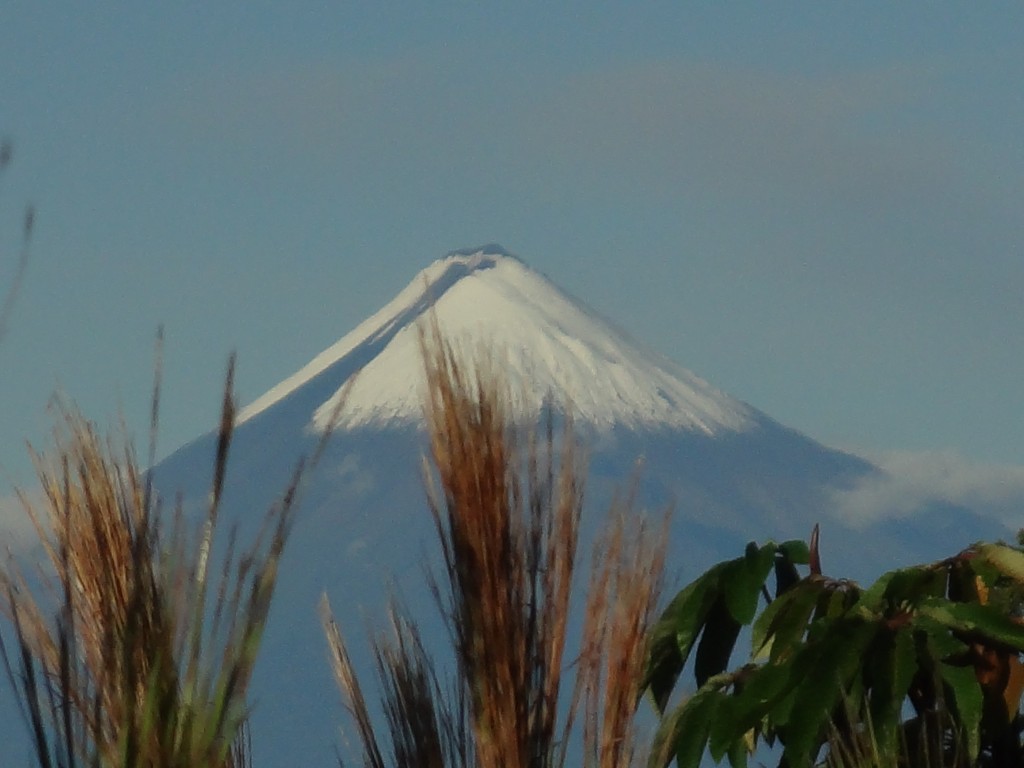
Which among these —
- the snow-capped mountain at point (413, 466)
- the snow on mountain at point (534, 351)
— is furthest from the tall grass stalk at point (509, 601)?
the snow-capped mountain at point (413, 466)

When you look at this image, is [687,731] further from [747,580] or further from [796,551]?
[796,551]

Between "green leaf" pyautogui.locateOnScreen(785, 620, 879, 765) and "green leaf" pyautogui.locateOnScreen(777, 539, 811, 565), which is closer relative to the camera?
"green leaf" pyautogui.locateOnScreen(785, 620, 879, 765)

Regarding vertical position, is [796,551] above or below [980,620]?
above

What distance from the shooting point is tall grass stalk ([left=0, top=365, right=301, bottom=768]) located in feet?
4.34

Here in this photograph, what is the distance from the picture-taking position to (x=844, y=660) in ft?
6.11

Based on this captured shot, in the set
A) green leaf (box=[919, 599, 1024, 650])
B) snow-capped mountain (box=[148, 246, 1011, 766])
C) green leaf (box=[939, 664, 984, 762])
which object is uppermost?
snow-capped mountain (box=[148, 246, 1011, 766])

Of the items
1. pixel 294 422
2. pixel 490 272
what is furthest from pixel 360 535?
pixel 490 272

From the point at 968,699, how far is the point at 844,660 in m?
0.15

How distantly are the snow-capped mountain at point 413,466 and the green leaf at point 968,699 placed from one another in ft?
216

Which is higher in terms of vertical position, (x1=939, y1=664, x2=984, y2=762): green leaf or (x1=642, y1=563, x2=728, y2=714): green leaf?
(x1=642, y1=563, x2=728, y2=714): green leaf

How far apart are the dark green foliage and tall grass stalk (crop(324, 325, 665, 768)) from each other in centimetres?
12

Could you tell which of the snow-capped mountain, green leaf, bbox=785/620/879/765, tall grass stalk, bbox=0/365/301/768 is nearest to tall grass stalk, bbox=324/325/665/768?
green leaf, bbox=785/620/879/765

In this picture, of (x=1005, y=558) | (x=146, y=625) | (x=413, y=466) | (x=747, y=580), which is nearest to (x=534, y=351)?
(x=413, y=466)

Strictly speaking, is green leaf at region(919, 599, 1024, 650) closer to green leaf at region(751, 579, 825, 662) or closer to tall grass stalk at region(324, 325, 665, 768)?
green leaf at region(751, 579, 825, 662)
